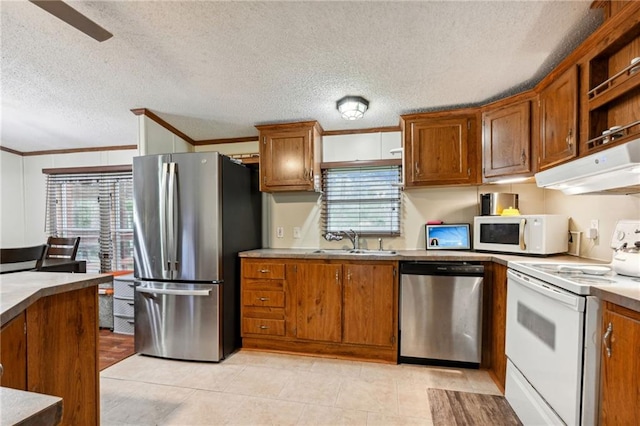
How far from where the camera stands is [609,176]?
1412mm

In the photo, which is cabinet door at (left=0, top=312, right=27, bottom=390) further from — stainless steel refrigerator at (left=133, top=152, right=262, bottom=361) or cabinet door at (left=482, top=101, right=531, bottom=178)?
cabinet door at (left=482, top=101, right=531, bottom=178)

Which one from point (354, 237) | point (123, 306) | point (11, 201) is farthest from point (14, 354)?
point (11, 201)

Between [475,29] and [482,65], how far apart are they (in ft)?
1.37

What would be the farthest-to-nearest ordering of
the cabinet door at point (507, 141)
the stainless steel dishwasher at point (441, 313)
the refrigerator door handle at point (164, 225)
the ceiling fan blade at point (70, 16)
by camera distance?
the refrigerator door handle at point (164, 225)
the stainless steel dishwasher at point (441, 313)
the cabinet door at point (507, 141)
the ceiling fan blade at point (70, 16)

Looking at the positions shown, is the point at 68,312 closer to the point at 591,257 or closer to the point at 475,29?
the point at 475,29

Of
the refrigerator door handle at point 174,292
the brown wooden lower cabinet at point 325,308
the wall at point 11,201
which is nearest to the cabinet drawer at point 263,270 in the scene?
the brown wooden lower cabinet at point 325,308

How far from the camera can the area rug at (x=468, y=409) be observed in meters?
1.78

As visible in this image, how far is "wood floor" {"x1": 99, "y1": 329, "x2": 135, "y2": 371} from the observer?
2.59 meters

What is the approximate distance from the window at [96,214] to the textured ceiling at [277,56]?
123 cm

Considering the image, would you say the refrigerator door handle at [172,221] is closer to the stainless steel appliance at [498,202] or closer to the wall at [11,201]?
the stainless steel appliance at [498,202]

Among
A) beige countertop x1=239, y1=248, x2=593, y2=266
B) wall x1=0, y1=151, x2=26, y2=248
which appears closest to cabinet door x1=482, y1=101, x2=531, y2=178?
beige countertop x1=239, y1=248, x2=593, y2=266

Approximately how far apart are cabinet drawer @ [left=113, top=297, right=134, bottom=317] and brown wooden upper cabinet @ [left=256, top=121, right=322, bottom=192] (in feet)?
6.45

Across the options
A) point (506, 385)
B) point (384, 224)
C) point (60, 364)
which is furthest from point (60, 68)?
point (506, 385)

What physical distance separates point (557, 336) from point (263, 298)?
218 cm
